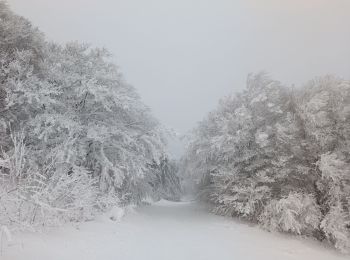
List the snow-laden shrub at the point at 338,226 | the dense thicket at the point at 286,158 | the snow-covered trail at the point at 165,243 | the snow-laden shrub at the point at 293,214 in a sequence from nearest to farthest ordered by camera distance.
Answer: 1. the snow-covered trail at the point at 165,243
2. the snow-laden shrub at the point at 338,226
3. the snow-laden shrub at the point at 293,214
4. the dense thicket at the point at 286,158

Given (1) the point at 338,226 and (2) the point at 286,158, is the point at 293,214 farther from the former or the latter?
(2) the point at 286,158

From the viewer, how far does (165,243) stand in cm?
1285

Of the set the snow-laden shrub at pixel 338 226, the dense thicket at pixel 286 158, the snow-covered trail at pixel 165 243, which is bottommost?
the snow-covered trail at pixel 165 243

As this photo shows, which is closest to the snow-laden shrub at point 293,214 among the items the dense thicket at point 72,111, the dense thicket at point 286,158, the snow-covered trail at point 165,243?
the dense thicket at point 286,158

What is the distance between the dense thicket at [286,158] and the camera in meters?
16.1

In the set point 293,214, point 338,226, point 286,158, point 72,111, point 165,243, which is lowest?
point 165,243

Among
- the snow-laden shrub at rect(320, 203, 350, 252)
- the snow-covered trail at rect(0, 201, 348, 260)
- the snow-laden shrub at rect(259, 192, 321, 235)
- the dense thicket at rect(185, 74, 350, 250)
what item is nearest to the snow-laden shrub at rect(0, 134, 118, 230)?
the snow-covered trail at rect(0, 201, 348, 260)

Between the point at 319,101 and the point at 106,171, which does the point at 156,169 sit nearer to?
the point at 106,171

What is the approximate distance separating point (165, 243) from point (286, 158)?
730 centimetres

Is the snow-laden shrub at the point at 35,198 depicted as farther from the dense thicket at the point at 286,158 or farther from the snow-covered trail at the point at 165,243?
the dense thicket at the point at 286,158

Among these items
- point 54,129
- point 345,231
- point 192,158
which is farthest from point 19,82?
point 345,231

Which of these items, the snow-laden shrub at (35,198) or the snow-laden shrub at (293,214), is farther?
the snow-laden shrub at (293,214)

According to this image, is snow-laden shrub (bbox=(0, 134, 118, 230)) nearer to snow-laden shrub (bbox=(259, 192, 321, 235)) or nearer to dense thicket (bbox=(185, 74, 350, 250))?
snow-laden shrub (bbox=(259, 192, 321, 235))

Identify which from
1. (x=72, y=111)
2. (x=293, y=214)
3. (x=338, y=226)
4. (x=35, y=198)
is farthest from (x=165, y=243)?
(x=72, y=111)
